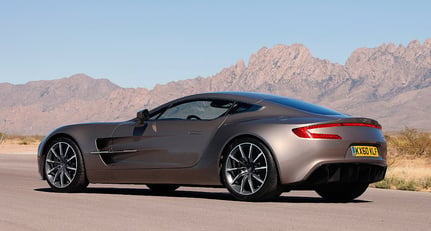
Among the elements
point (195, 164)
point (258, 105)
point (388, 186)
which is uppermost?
point (258, 105)

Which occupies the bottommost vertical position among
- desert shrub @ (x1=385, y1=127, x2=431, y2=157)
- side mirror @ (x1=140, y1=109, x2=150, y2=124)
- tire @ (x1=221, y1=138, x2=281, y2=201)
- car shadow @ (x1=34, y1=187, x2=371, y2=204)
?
desert shrub @ (x1=385, y1=127, x2=431, y2=157)

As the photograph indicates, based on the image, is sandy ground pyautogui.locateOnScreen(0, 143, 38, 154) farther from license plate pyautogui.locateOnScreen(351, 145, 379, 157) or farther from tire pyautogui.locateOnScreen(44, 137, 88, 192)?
license plate pyautogui.locateOnScreen(351, 145, 379, 157)

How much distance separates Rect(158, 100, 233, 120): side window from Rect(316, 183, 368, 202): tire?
163 cm

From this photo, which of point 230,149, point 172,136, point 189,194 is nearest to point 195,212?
point 230,149

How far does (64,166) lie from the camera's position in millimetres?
10734

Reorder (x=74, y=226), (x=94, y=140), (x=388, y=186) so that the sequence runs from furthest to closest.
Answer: (x=388, y=186) → (x=94, y=140) → (x=74, y=226)

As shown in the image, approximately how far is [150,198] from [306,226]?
3.27 metres

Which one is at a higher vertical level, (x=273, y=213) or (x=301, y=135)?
(x=301, y=135)

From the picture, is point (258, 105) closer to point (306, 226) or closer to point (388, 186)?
point (306, 226)

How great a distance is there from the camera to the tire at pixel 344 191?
1004cm

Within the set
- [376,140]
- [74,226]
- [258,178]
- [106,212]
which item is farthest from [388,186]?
[74,226]

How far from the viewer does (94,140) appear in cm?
1058

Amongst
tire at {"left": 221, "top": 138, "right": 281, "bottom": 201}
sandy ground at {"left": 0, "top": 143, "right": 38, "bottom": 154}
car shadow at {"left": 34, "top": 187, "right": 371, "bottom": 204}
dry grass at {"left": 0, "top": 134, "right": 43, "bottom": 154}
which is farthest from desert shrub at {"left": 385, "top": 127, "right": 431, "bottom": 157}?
tire at {"left": 221, "top": 138, "right": 281, "bottom": 201}

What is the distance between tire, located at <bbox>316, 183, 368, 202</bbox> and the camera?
10039 millimetres
